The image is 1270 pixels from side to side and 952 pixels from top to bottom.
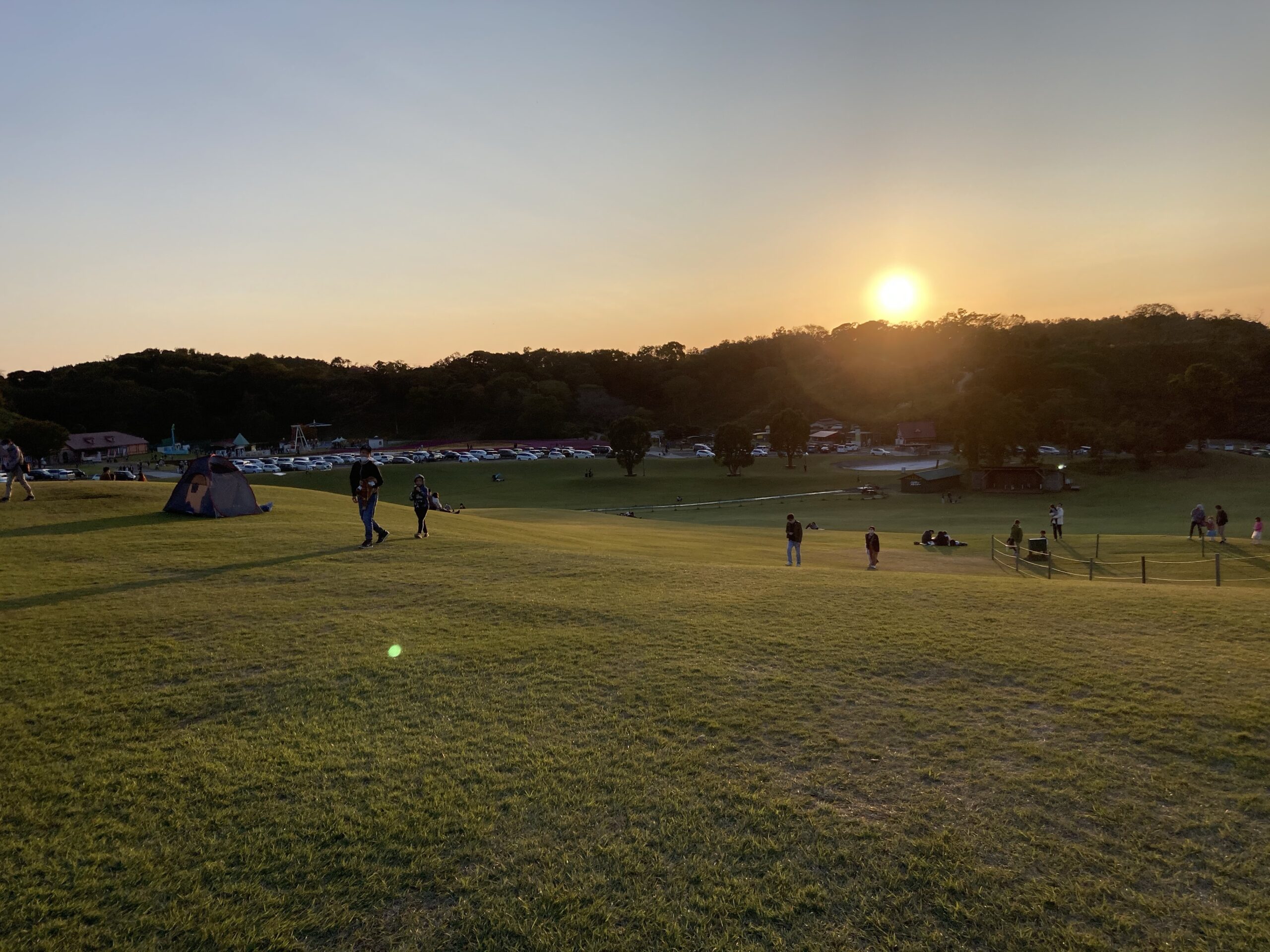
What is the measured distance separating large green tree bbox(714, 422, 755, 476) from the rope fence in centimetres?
4581

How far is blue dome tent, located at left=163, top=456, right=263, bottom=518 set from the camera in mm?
21531

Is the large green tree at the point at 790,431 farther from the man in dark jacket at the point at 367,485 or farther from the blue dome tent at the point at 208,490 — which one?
the man in dark jacket at the point at 367,485

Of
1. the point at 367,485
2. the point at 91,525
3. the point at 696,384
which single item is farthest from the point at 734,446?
the point at 696,384

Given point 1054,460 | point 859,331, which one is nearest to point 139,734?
point 1054,460

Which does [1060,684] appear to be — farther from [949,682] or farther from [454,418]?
[454,418]

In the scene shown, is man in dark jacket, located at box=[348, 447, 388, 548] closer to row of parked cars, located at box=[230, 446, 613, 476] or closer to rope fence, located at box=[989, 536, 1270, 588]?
rope fence, located at box=[989, 536, 1270, 588]

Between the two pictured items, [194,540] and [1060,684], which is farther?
[194,540]

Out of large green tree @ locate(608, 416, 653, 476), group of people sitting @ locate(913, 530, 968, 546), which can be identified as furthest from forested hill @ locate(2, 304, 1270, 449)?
group of people sitting @ locate(913, 530, 968, 546)

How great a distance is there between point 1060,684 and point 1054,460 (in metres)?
79.3

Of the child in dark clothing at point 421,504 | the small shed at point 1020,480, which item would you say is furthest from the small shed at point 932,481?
the child in dark clothing at point 421,504

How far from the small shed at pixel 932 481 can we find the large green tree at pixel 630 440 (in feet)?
85.6

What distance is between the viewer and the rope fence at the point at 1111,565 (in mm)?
21172

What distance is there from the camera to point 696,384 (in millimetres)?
165375

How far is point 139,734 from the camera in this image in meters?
7.60
